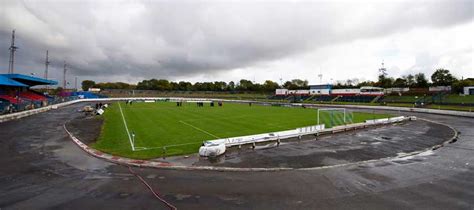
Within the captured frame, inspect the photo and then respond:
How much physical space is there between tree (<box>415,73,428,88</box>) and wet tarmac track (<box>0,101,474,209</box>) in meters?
125

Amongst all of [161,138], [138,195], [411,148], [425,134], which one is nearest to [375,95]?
[425,134]

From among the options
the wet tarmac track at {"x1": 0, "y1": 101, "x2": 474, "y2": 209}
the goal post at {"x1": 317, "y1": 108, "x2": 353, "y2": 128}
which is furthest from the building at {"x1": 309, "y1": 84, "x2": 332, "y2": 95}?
the wet tarmac track at {"x1": 0, "y1": 101, "x2": 474, "y2": 209}

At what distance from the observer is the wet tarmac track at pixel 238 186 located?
8352mm

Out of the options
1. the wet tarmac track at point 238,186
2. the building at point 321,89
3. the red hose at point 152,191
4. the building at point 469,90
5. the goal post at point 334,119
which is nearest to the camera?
the red hose at point 152,191

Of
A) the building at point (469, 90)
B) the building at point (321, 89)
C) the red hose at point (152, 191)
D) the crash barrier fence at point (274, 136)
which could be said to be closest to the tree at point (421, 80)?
the building at point (469, 90)

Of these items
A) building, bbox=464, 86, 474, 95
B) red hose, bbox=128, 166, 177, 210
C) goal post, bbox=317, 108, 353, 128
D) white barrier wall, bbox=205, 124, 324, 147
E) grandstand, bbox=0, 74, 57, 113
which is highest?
building, bbox=464, 86, 474, 95

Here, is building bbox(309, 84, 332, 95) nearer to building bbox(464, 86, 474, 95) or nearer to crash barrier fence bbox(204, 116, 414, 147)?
building bbox(464, 86, 474, 95)

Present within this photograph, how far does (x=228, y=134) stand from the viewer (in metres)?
21.8

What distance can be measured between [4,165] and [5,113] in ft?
88.2

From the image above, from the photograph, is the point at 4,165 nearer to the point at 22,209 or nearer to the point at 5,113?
the point at 22,209

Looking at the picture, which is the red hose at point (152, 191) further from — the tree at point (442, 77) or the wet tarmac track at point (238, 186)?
the tree at point (442, 77)

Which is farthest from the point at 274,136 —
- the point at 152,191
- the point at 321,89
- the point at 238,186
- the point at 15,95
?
the point at 321,89

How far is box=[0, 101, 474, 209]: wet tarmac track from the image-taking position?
8352mm

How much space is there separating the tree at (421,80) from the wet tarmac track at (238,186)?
125436 millimetres
